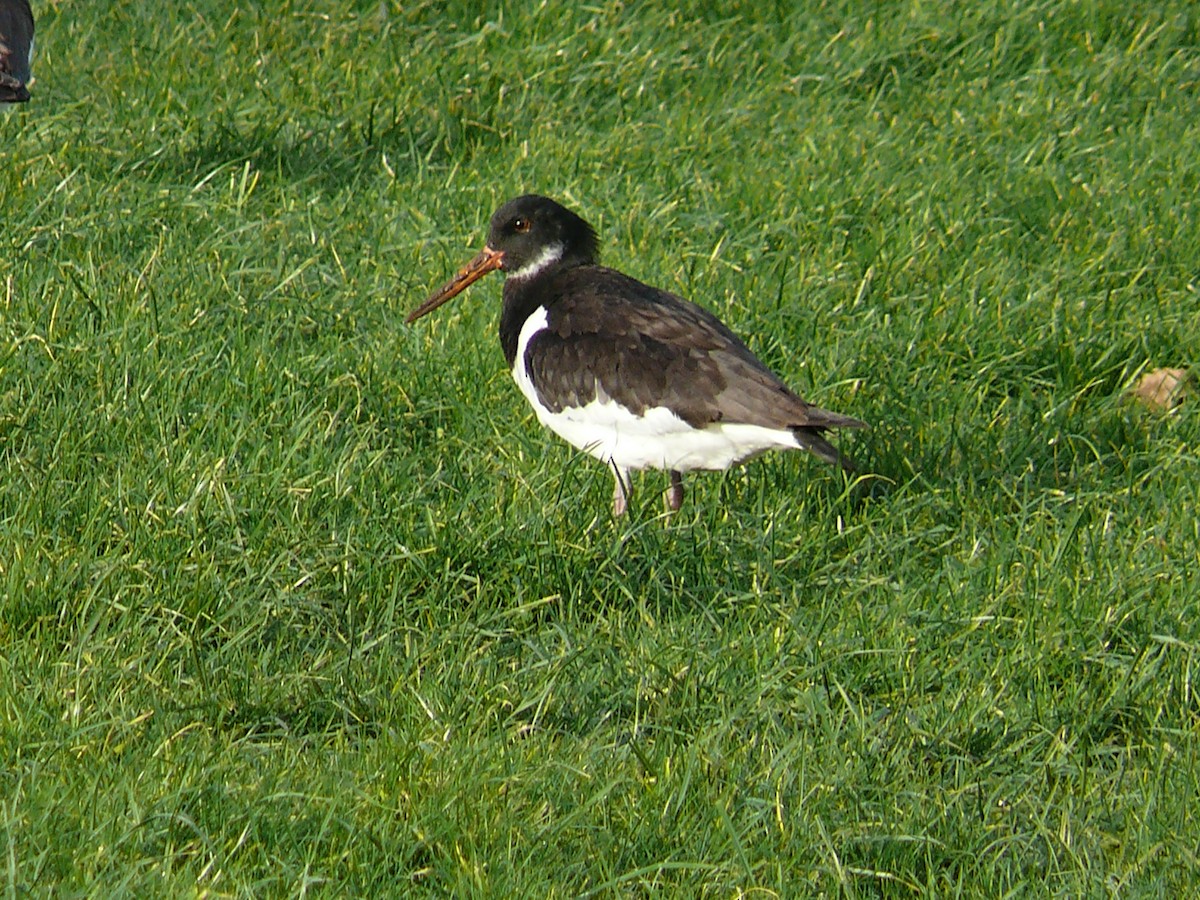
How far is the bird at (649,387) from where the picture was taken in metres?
5.01

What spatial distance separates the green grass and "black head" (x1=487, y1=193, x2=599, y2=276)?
11.9 inches

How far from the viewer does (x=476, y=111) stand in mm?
7457

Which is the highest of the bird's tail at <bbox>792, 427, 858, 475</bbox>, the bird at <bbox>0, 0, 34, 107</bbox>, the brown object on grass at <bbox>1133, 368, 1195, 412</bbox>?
the bird at <bbox>0, 0, 34, 107</bbox>

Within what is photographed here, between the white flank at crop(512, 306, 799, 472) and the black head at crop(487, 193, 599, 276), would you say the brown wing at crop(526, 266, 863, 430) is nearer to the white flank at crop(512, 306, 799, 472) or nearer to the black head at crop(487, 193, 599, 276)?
the white flank at crop(512, 306, 799, 472)

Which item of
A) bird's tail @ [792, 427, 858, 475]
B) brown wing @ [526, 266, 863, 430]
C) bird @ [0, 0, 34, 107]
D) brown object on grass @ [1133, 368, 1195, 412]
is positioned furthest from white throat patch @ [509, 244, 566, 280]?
brown object on grass @ [1133, 368, 1195, 412]

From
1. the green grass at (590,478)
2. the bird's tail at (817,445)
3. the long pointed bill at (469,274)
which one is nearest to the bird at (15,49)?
the green grass at (590,478)

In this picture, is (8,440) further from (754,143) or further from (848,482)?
(754,143)

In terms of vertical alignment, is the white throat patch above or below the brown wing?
below

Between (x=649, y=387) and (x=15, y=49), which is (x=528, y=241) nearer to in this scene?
(x=649, y=387)

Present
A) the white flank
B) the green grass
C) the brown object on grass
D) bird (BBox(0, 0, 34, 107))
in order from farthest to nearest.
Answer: the brown object on grass < bird (BBox(0, 0, 34, 107)) < the white flank < the green grass

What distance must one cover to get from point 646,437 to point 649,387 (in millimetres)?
146

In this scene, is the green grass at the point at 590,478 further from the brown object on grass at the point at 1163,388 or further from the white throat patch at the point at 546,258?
the white throat patch at the point at 546,258

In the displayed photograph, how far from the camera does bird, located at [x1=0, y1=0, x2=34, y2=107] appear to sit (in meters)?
5.55

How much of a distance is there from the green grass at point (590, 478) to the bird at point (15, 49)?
0.36m
